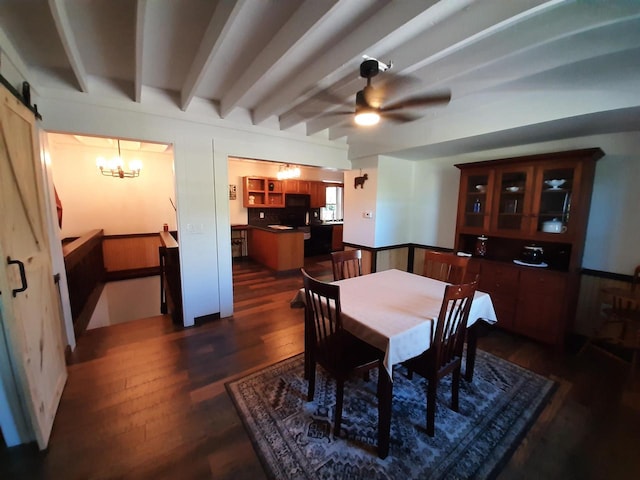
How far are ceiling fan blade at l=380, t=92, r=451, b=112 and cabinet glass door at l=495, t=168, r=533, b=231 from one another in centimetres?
184

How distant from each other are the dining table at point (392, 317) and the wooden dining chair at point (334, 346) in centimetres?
12

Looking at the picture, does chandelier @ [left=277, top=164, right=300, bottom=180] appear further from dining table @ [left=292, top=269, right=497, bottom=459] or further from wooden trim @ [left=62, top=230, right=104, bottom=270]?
dining table @ [left=292, top=269, right=497, bottom=459]

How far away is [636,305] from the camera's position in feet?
7.45

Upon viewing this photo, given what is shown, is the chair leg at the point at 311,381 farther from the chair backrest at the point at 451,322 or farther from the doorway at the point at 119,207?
the doorway at the point at 119,207

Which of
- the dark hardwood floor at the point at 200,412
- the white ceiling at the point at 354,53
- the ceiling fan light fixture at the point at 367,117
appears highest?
the white ceiling at the point at 354,53

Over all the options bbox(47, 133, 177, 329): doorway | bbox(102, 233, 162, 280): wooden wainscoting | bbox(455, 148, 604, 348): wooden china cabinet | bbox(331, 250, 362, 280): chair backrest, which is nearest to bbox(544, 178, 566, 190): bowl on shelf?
bbox(455, 148, 604, 348): wooden china cabinet

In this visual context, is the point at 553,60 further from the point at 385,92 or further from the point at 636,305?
the point at 636,305

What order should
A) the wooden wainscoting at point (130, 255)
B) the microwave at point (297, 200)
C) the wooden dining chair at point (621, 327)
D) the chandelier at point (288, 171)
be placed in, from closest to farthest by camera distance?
1. the wooden dining chair at point (621, 327)
2. the wooden wainscoting at point (130, 255)
3. the chandelier at point (288, 171)
4. the microwave at point (297, 200)

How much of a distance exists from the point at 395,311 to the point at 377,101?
4.41 feet

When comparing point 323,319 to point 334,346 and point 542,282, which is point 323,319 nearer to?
point 334,346

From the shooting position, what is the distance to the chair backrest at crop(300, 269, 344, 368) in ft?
4.94

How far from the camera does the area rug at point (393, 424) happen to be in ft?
4.69

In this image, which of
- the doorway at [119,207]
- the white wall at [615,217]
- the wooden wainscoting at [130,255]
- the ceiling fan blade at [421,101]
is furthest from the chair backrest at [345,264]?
the wooden wainscoting at [130,255]

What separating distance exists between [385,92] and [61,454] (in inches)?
114
